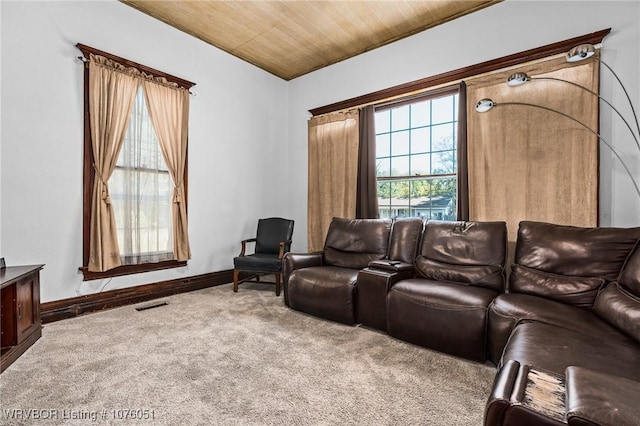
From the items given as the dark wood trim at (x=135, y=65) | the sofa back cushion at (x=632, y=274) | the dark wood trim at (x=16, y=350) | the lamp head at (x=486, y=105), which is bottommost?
the dark wood trim at (x=16, y=350)

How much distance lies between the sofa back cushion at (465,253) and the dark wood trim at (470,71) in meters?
1.68

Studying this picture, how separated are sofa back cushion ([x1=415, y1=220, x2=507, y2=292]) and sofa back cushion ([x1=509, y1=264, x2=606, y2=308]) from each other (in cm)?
19

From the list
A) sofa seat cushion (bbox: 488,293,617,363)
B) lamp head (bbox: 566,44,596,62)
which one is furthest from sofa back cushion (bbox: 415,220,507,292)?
lamp head (bbox: 566,44,596,62)

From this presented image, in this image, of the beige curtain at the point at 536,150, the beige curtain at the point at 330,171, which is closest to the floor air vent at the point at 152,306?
the beige curtain at the point at 330,171

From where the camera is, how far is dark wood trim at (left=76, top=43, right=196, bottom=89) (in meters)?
3.13

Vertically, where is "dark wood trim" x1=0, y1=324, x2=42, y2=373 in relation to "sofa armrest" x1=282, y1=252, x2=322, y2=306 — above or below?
below

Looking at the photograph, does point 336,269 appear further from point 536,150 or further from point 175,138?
point 175,138

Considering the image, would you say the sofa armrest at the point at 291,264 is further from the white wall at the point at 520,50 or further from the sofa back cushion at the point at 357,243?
the white wall at the point at 520,50

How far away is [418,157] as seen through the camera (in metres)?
4.00

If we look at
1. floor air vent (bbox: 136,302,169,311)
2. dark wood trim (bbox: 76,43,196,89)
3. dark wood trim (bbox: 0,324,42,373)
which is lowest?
floor air vent (bbox: 136,302,169,311)

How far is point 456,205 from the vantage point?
357 centimetres

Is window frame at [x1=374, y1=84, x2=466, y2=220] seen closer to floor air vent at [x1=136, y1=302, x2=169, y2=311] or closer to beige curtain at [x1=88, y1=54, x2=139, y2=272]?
floor air vent at [x1=136, y1=302, x2=169, y2=311]

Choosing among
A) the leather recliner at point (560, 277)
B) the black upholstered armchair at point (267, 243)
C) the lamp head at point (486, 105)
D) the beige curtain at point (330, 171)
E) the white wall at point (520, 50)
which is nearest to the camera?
the leather recliner at point (560, 277)

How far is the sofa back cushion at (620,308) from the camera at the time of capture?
1648mm
